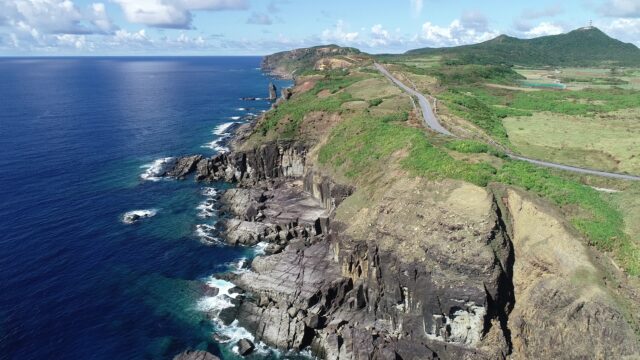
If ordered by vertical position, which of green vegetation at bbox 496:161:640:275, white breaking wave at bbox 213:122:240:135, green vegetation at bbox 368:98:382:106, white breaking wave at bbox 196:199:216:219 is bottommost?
white breaking wave at bbox 196:199:216:219

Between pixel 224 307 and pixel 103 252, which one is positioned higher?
pixel 103 252

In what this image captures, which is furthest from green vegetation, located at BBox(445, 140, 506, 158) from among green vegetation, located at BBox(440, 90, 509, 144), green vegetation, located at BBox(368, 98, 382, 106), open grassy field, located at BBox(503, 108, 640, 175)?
green vegetation, located at BBox(368, 98, 382, 106)

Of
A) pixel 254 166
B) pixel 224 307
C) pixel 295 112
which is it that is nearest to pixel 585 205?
pixel 224 307

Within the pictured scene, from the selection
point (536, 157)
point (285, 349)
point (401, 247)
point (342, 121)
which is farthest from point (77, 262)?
point (536, 157)

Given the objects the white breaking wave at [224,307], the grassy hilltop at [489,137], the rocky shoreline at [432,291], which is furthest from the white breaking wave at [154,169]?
the rocky shoreline at [432,291]

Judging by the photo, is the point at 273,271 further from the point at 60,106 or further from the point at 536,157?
the point at 60,106

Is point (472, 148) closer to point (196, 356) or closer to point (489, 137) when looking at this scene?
point (489, 137)

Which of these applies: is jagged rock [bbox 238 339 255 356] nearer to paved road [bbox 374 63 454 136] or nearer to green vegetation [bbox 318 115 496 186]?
green vegetation [bbox 318 115 496 186]
